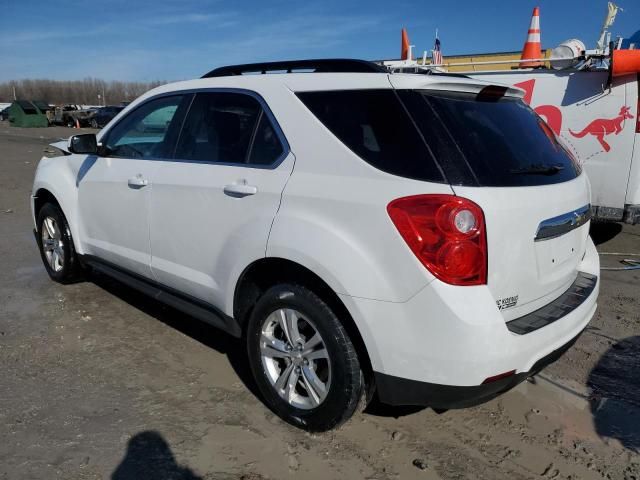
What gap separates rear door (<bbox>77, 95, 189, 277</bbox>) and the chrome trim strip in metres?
2.32

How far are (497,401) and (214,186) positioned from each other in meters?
2.08

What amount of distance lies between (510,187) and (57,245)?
4.07m

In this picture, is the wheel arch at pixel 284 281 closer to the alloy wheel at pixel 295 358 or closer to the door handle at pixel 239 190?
the alloy wheel at pixel 295 358

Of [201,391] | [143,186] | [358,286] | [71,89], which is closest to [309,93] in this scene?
[358,286]

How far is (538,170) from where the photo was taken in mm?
2562

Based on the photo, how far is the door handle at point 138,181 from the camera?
3560 mm

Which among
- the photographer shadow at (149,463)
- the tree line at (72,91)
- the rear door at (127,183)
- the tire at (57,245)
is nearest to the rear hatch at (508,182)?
the photographer shadow at (149,463)

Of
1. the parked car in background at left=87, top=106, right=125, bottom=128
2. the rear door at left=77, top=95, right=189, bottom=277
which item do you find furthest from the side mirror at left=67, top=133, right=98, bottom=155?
the parked car in background at left=87, top=106, right=125, bottom=128

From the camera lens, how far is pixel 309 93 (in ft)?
9.03

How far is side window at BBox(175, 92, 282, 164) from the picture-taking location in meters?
2.94

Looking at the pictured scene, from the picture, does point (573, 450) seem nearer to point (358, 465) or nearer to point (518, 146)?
point (358, 465)

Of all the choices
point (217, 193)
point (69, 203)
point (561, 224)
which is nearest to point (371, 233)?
point (561, 224)

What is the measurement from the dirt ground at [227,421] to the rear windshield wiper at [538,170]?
1.37 metres

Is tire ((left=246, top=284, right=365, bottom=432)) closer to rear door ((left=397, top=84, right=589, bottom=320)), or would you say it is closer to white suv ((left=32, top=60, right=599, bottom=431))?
white suv ((left=32, top=60, right=599, bottom=431))
